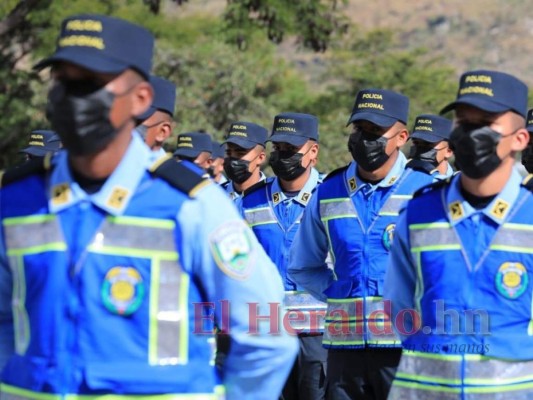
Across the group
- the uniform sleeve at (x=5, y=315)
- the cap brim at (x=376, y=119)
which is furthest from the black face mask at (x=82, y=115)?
the cap brim at (x=376, y=119)

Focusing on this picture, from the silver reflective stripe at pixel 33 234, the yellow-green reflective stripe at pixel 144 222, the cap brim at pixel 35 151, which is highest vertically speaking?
the cap brim at pixel 35 151

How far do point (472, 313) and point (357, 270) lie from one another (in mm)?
2343

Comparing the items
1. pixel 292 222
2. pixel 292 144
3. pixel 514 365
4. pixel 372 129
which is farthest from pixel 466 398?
pixel 292 144

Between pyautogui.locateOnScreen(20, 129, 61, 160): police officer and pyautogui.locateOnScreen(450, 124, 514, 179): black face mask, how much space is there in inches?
289

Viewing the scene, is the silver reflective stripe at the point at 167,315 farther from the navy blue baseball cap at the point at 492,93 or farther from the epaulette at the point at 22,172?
the navy blue baseball cap at the point at 492,93

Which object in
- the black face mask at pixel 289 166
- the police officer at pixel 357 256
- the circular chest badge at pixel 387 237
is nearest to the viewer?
the police officer at pixel 357 256

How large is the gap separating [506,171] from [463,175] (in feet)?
0.70

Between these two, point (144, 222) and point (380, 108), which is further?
point (380, 108)

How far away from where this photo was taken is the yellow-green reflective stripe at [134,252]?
3.98 m

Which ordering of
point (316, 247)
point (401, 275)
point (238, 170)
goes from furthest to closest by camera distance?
point (238, 170), point (316, 247), point (401, 275)

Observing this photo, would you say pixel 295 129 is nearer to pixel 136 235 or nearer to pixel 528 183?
pixel 528 183

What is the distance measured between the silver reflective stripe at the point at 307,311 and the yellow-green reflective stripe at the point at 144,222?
586cm

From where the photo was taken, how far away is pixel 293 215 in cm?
1042

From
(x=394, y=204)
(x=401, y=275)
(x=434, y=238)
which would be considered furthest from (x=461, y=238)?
(x=394, y=204)
